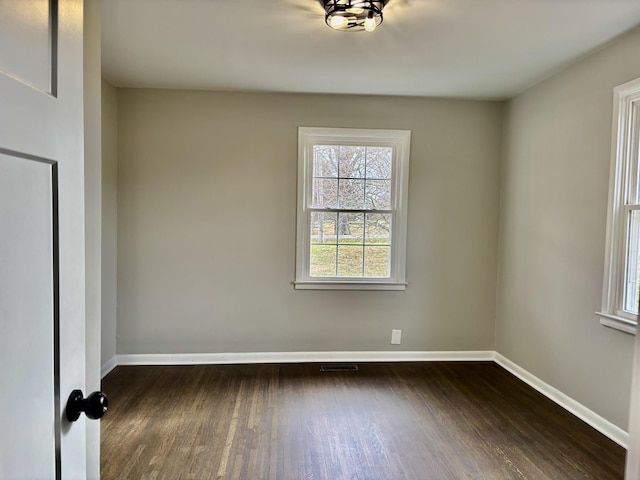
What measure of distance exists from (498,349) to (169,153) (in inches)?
142

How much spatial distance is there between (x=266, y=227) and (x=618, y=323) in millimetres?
2693

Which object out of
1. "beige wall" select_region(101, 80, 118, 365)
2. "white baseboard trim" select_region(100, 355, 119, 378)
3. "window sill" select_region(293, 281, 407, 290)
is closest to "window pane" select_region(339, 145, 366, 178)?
"window sill" select_region(293, 281, 407, 290)

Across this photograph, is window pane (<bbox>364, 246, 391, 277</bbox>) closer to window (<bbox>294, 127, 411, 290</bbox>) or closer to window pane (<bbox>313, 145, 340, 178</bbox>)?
window (<bbox>294, 127, 411, 290</bbox>)

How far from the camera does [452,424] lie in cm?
255

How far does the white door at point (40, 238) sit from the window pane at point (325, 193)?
8.98 ft

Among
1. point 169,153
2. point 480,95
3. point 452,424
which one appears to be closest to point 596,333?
point 452,424

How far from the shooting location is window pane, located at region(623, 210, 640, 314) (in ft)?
7.67

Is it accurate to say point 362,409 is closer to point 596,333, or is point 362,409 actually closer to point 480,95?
point 596,333

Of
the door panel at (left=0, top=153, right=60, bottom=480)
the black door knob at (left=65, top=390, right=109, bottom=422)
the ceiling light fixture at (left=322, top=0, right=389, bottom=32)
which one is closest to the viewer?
the door panel at (left=0, top=153, right=60, bottom=480)

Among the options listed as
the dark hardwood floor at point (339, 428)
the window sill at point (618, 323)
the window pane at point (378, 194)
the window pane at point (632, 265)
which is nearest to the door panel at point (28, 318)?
the dark hardwood floor at point (339, 428)

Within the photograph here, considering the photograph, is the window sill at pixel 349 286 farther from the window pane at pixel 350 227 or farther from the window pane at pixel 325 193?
the window pane at pixel 325 193

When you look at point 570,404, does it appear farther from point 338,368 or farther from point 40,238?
point 40,238

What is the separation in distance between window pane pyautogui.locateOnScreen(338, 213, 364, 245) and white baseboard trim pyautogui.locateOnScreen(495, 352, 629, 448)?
1.80 m

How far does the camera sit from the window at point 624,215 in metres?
2.33
